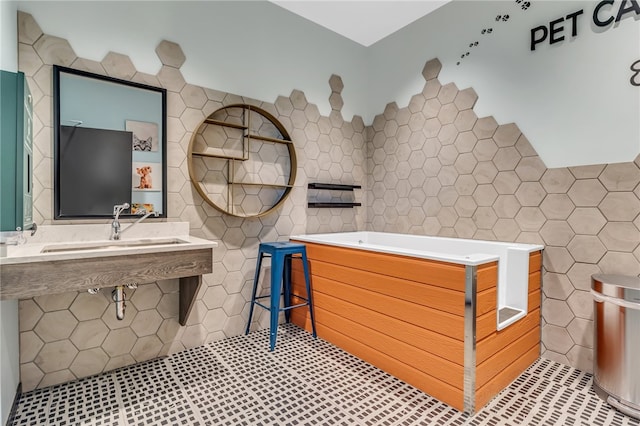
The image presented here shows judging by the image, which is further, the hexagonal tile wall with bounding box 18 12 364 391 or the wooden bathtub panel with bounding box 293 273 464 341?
the hexagonal tile wall with bounding box 18 12 364 391

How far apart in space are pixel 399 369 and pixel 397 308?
0.39 metres

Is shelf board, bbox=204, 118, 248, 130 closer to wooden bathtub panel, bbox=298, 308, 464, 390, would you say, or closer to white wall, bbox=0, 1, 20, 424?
white wall, bbox=0, 1, 20, 424

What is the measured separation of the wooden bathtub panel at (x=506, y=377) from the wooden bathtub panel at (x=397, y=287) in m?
0.50

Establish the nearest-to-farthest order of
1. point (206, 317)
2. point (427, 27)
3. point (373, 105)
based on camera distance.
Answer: point (206, 317), point (427, 27), point (373, 105)

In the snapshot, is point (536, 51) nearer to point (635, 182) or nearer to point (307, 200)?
point (635, 182)

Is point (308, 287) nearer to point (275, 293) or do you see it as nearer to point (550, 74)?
point (275, 293)

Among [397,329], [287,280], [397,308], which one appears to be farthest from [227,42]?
[397,329]

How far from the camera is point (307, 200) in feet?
11.0

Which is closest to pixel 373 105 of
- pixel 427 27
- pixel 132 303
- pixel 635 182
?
pixel 427 27

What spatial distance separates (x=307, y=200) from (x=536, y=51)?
222cm

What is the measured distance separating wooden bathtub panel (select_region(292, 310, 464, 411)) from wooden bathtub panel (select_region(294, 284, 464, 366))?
16 cm

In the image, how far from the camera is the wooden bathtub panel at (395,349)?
1873mm

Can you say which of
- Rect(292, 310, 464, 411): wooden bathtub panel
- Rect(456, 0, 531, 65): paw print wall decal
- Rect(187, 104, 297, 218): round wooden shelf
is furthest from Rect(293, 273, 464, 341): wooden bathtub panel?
Rect(456, 0, 531, 65): paw print wall decal

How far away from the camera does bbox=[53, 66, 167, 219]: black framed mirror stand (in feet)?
6.98
